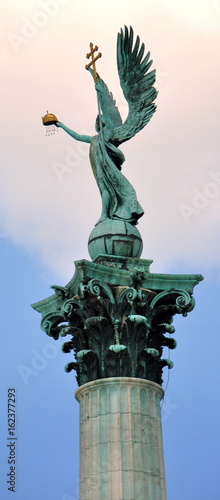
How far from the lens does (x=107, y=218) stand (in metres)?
29.0

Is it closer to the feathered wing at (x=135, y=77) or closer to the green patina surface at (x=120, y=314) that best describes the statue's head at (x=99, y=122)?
the feathered wing at (x=135, y=77)

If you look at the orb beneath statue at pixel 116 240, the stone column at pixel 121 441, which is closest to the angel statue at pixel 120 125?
the orb beneath statue at pixel 116 240

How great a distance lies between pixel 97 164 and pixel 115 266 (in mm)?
4411

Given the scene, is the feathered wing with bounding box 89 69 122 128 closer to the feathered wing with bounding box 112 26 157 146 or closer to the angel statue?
the angel statue

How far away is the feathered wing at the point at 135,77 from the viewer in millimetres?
31297

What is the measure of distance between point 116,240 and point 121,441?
644 cm

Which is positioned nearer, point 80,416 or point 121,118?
point 80,416

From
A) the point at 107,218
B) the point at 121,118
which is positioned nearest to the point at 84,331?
the point at 107,218

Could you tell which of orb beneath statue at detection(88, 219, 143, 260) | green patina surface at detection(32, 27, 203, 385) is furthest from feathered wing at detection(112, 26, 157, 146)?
orb beneath statue at detection(88, 219, 143, 260)

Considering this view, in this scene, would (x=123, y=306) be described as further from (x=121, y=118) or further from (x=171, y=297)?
(x=121, y=118)

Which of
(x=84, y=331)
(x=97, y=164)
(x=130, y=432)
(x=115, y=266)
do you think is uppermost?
(x=97, y=164)

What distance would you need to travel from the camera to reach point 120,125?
31.2 metres

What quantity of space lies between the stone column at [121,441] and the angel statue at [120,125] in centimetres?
592

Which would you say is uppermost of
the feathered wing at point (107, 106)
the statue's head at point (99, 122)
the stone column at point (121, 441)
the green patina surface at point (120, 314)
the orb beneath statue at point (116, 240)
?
the feathered wing at point (107, 106)
